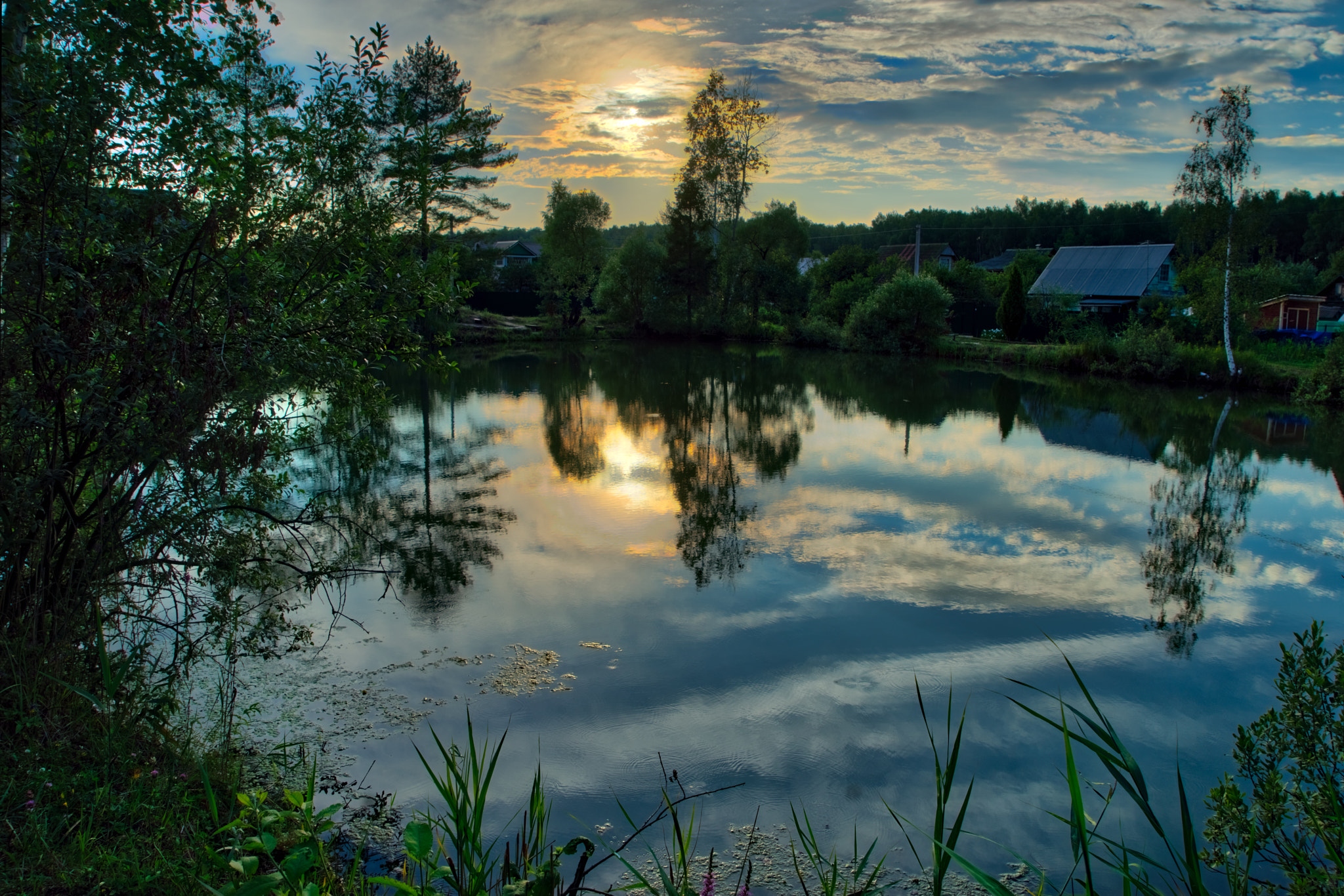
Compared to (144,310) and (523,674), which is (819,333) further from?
(144,310)

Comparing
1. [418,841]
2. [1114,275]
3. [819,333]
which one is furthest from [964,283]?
[418,841]

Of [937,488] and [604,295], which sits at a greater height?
[604,295]

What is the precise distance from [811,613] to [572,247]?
116 feet

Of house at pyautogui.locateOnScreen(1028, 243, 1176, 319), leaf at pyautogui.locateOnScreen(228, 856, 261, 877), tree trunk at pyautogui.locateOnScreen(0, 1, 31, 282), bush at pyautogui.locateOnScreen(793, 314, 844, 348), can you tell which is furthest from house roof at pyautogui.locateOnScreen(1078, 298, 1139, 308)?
leaf at pyautogui.locateOnScreen(228, 856, 261, 877)

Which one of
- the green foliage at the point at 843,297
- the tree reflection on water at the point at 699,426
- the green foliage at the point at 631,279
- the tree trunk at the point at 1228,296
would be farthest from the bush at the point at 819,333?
the tree trunk at the point at 1228,296

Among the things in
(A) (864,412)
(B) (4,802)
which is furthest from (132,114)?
(A) (864,412)

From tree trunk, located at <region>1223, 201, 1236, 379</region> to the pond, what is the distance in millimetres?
6879

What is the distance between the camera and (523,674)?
514 centimetres

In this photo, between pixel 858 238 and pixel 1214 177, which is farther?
pixel 858 238

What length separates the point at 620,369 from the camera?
23.4m

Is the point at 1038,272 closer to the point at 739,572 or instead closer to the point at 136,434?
the point at 739,572

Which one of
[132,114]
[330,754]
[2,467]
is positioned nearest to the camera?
[2,467]

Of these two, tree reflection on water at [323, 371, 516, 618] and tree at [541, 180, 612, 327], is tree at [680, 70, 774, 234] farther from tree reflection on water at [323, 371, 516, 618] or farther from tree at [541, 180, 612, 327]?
tree reflection on water at [323, 371, 516, 618]

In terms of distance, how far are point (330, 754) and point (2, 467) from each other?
1.96 m
